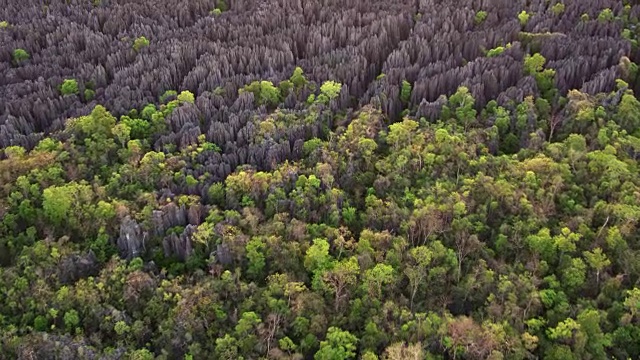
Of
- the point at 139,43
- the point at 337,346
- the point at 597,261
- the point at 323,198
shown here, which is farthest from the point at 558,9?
the point at 337,346

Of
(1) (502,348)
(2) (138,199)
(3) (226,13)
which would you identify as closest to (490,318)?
(1) (502,348)

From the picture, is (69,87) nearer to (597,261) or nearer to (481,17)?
(481,17)

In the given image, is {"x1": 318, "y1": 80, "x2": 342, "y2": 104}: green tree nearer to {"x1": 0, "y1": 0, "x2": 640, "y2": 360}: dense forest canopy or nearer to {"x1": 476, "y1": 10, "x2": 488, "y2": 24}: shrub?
{"x1": 0, "y1": 0, "x2": 640, "y2": 360}: dense forest canopy

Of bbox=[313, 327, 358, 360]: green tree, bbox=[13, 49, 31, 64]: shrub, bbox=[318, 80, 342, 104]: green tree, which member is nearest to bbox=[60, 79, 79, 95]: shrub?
bbox=[13, 49, 31, 64]: shrub

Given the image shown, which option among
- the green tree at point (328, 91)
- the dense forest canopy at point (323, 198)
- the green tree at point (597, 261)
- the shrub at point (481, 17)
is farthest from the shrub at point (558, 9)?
the green tree at point (597, 261)

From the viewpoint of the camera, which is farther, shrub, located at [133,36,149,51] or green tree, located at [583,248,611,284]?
shrub, located at [133,36,149,51]

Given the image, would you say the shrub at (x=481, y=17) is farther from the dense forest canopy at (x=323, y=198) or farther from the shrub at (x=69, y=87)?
the shrub at (x=69, y=87)
